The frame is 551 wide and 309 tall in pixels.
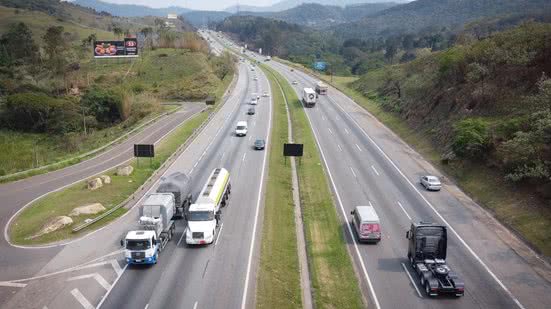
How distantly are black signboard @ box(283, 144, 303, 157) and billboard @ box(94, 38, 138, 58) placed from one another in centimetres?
10297

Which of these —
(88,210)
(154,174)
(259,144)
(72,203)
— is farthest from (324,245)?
(259,144)

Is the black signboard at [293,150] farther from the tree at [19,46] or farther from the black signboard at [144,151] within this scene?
the tree at [19,46]

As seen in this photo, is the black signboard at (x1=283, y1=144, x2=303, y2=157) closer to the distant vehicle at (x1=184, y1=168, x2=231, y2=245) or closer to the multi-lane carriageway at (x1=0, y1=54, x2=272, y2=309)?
the multi-lane carriageway at (x1=0, y1=54, x2=272, y2=309)

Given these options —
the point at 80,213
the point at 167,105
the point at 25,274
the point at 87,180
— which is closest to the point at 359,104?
the point at 167,105

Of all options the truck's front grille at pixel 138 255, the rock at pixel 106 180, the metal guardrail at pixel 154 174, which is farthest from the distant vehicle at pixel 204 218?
the rock at pixel 106 180

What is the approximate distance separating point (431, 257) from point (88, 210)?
2962 cm

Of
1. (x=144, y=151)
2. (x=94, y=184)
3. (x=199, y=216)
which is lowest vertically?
(x=94, y=184)

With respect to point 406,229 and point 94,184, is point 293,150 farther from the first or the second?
point 94,184

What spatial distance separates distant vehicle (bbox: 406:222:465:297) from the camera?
30.0 metres

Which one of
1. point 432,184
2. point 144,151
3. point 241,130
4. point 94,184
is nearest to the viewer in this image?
point 432,184

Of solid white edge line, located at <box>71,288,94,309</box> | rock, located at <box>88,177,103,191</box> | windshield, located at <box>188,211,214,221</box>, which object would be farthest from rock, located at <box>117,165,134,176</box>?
solid white edge line, located at <box>71,288,94,309</box>

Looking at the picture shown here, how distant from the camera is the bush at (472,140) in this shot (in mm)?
52562

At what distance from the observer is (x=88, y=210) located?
4291 centimetres

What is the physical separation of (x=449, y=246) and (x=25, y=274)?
104 ft
